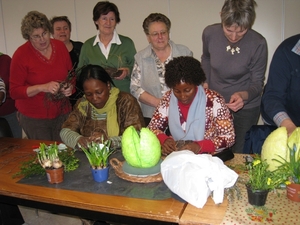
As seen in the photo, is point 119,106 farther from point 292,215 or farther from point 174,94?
point 292,215

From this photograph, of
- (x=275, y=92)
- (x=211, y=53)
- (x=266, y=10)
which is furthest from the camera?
(x=266, y=10)

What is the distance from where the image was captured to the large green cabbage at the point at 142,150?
69.2 inches

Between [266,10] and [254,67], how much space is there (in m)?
1.71

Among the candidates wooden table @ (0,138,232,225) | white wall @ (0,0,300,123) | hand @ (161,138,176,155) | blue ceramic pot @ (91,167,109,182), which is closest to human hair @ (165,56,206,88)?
hand @ (161,138,176,155)

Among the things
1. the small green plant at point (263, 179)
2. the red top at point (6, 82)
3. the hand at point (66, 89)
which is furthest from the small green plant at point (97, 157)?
the red top at point (6, 82)

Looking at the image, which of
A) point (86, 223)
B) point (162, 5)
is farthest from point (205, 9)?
point (86, 223)

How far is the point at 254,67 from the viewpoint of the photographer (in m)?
2.66

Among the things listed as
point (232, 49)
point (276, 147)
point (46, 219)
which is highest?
point (232, 49)

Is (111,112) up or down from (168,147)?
up

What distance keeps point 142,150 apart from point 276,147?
71 centimetres

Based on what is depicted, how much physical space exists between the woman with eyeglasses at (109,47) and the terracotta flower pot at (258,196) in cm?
188

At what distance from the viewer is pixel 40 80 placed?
290cm

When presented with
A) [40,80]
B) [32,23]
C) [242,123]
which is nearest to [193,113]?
[242,123]

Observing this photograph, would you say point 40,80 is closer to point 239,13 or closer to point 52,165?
point 52,165
